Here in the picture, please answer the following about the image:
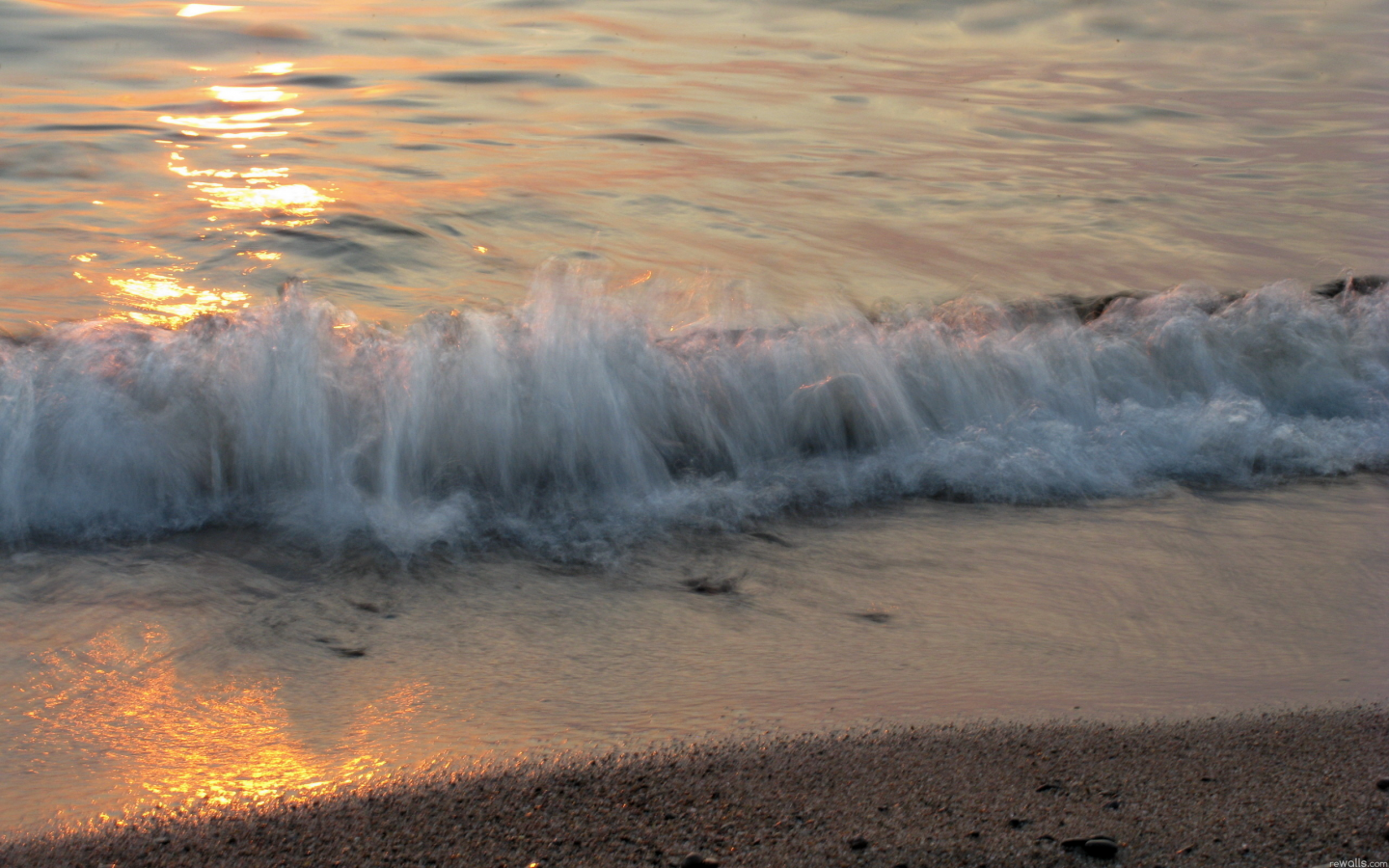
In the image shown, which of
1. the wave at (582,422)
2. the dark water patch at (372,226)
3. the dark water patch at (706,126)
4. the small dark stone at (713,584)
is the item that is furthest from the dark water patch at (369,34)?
the small dark stone at (713,584)

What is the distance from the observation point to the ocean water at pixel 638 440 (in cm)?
197

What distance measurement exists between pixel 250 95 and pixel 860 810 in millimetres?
7684

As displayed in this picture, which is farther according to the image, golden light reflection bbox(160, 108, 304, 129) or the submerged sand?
golden light reflection bbox(160, 108, 304, 129)

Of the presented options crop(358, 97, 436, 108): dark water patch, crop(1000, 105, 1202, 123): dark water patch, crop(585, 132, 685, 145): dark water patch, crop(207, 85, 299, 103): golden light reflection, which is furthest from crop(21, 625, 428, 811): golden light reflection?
crop(1000, 105, 1202, 123): dark water patch

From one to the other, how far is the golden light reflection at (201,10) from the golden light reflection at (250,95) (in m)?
2.22

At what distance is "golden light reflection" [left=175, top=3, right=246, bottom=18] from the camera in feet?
31.0

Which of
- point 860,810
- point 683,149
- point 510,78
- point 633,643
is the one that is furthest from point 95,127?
point 860,810

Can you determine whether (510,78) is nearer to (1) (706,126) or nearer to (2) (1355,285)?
(1) (706,126)

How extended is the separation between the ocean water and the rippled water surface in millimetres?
52

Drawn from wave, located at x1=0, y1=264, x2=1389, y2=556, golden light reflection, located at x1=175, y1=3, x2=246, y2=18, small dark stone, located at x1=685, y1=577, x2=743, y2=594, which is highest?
golden light reflection, located at x1=175, y1=3, x2=246, y2=18

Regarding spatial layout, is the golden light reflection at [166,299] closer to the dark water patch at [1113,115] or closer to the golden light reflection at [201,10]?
the dark water patch at [1113,115]

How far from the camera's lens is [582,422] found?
3139 mm

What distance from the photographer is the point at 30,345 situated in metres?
3.01

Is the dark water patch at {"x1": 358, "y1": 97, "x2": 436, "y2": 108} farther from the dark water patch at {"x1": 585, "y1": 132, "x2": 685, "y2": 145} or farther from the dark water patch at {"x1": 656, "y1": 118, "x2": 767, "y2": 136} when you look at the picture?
the dark water patch at {"x1": 656, "y1": 118, "x2": 767, "y2": 136}
